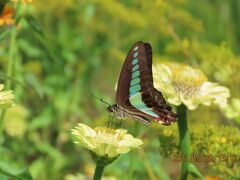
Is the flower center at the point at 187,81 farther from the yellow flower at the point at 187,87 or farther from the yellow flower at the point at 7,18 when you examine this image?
the yellow flower at the point at 7,18

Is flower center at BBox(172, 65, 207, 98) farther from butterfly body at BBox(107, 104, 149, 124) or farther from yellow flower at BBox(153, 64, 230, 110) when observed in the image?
butterfly body at BBox(107, 104, 149, 124)

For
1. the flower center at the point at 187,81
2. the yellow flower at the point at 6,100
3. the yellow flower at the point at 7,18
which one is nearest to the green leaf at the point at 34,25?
the yellow flower at the point at 7,18

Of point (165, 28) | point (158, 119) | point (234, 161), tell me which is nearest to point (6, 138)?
point (165, 28)

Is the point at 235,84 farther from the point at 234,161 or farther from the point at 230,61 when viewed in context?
the point at 234,161
